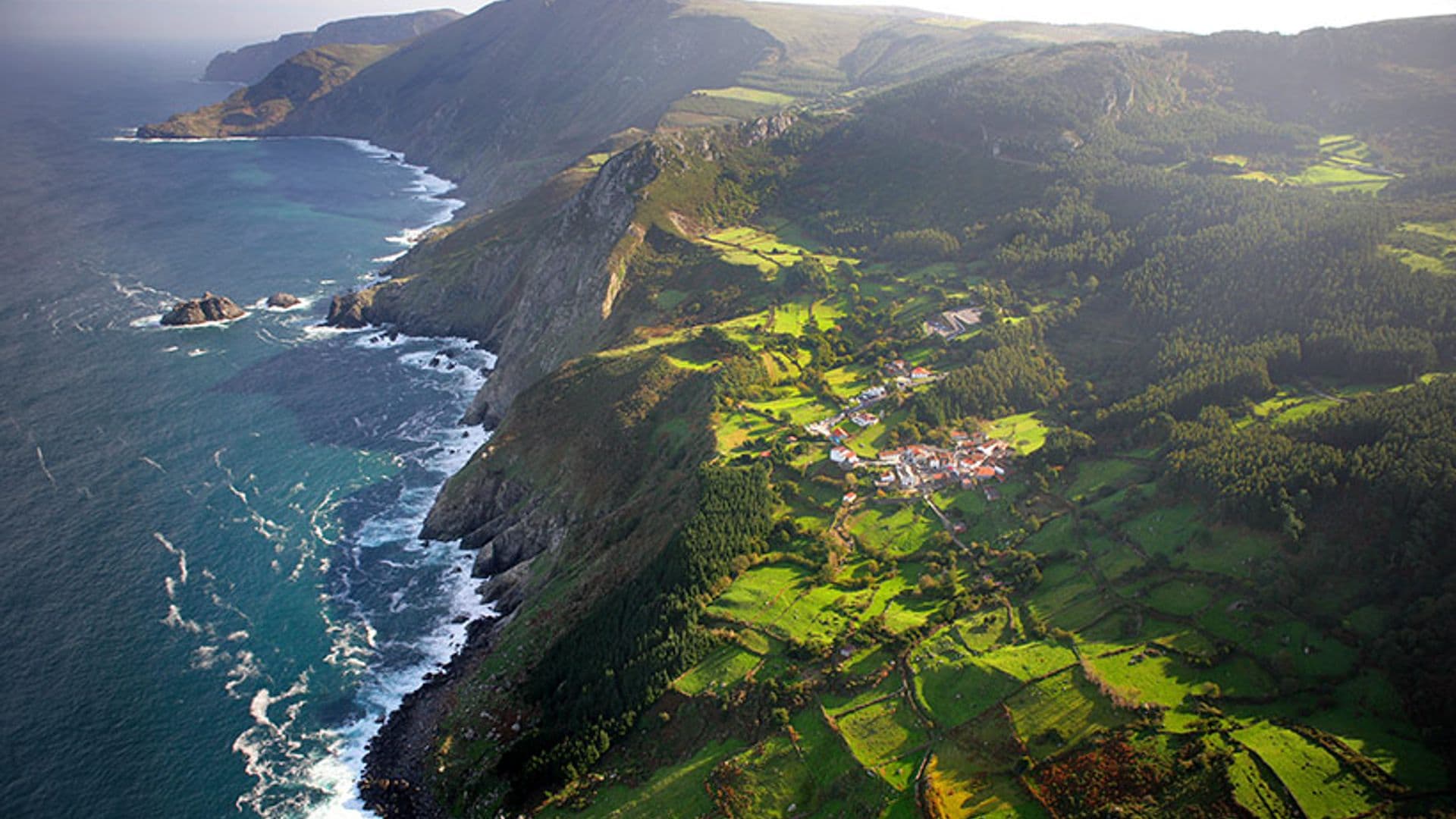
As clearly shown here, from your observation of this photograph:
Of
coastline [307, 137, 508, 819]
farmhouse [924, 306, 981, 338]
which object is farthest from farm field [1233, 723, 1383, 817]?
farmhouse [924, 306, 981, 338]

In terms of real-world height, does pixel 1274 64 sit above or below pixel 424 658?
above

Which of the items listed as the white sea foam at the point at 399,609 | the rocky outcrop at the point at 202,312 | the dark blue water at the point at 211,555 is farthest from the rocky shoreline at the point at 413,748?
the rocky outcrop at the point at 202,312

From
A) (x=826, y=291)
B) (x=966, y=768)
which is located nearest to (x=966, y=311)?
(x=826, y=291)

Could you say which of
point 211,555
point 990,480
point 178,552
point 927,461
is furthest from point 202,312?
point 990,480

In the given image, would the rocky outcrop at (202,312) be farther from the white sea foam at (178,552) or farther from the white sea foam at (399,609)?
the white sea foam at (178,552)

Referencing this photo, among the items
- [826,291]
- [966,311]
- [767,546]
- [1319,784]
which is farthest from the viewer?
[826,291]

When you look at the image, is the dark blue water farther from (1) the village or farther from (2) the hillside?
(1) the village

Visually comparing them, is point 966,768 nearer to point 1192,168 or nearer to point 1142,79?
point 1192,168
